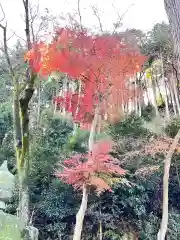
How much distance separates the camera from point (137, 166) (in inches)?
378

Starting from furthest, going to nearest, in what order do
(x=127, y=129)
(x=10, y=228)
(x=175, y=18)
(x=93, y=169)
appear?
(x=127, y=129), (x=93, y=169), (x=10, y=228), (x=175, y=18)

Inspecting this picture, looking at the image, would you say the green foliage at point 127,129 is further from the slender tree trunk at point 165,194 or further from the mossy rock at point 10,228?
the mossy rock at point 10,228

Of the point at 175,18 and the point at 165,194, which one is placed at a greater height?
the point at 175,18

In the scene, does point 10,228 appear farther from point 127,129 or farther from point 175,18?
point 175,18

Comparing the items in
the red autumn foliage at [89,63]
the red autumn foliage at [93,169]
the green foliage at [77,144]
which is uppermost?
the red autumn foliage at [89,63]

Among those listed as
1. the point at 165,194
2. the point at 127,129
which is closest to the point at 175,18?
the point at 165,194

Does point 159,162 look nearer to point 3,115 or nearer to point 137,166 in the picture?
point 137,166

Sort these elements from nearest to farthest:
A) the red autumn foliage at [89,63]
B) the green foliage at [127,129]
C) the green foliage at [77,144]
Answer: the green foliage at [127,129] < the green foliage at [77,144] < the red autumn foliage at [89,63]

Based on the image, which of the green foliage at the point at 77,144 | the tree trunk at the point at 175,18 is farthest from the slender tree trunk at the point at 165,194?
the tree trunk at the point at 175,18

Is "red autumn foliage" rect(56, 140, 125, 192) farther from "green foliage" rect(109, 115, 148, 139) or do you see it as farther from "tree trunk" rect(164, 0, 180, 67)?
"tree trunk" rect(164, 0, 180, 67)

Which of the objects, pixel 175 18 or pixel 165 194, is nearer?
pixel 175 18

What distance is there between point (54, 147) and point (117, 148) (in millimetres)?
2859

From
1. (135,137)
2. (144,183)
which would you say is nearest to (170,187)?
(144,183)

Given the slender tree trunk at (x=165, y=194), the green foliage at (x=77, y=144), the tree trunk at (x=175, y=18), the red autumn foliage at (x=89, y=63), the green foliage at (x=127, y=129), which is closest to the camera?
the tree trunk at (x=175, y=18)
